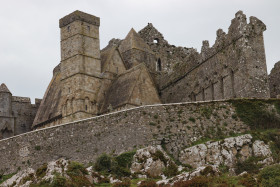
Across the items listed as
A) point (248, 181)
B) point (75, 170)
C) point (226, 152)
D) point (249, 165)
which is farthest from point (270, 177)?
point (75, 170)

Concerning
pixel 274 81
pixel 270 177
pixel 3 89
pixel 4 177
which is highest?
pixel 3 89

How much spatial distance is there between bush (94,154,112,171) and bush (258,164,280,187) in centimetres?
1438

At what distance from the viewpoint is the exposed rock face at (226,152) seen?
58.2 m

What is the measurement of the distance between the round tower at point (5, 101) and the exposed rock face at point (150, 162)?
30469 millimetres

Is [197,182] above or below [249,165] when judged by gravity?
below

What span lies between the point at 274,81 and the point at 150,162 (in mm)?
18079

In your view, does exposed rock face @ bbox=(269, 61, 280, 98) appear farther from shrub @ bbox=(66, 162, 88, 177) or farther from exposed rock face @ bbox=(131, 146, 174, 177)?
shrub @ bbox=(66, 162, 88, 177)

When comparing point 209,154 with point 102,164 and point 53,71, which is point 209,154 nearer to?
point 102,164

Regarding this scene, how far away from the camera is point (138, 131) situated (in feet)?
199

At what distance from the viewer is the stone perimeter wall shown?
60562 millimetres

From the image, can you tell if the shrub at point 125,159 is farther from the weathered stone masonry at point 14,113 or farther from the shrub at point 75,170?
the weathered stone masonry at point 14,113

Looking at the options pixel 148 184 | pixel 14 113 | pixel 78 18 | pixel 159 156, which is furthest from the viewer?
pixel 14 113

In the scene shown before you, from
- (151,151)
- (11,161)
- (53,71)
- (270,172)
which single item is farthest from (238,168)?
(53,71)

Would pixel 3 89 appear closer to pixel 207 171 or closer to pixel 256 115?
pixel 256 115
